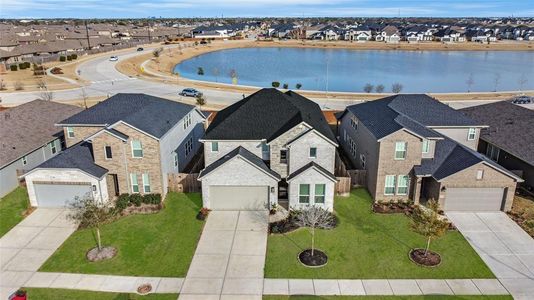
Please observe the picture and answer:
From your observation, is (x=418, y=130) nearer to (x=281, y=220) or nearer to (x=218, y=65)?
(x=281, y=220)

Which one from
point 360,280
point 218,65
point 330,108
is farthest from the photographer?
point 218,65

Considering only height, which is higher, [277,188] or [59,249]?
[277,188]

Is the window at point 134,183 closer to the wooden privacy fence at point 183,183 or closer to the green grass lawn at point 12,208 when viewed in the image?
the wooden privacy fence at point 183,183

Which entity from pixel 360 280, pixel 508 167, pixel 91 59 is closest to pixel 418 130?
pixel 508 167

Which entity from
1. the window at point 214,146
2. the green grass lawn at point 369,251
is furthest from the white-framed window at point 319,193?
the window at point 214,146

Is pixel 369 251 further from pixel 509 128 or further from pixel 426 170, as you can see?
pixel 509 128

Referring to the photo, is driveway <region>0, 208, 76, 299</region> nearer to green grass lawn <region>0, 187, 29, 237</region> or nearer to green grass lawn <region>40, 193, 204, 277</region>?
green grass lawn <region>0, 187, 29, 237</region>
